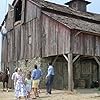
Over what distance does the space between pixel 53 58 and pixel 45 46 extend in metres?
1.49

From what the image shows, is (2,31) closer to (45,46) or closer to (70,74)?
(45,46)

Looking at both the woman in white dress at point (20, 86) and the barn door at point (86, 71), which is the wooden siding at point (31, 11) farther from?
the woman in white dress at point (20, 86)

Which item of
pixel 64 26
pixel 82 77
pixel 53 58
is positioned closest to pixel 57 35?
pixel 64 26

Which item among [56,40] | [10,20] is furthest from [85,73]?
[10,20]

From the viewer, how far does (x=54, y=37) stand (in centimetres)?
2269

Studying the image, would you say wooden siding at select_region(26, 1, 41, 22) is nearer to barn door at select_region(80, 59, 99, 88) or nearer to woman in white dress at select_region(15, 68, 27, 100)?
barn door at select_region(80, 59, 99, 88)

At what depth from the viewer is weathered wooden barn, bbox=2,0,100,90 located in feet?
70.7

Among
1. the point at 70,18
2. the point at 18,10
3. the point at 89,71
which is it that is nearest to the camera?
the point at 70,18

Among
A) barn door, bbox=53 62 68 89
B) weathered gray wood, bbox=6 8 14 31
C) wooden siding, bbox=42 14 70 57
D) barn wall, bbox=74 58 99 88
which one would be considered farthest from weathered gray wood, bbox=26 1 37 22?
barn wall, bbox=74 58 99 88

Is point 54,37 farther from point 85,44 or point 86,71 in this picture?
point 86,71

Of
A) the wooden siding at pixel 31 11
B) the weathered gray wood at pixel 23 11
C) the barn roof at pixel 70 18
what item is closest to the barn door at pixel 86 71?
the barn roof at pixel 70 18

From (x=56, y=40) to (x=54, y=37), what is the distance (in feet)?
1.12

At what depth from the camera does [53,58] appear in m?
24.6

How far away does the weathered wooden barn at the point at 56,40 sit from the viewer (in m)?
21.6
